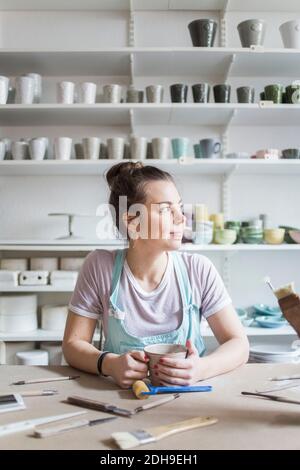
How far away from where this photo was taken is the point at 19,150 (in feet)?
8.39

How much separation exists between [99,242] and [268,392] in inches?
63.8

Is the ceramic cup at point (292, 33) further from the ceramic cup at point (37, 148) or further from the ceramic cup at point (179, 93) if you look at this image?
the ceramic cup at point (37, 148)

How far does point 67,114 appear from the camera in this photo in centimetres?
262

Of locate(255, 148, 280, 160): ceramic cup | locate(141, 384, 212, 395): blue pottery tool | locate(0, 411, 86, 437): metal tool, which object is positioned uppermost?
locate(255, 148, 280, 160): ceramic cup

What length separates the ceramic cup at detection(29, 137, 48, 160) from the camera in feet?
8.27

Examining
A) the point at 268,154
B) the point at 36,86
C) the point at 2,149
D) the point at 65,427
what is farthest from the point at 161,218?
the point at 36,86

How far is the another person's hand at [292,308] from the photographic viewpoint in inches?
33.9

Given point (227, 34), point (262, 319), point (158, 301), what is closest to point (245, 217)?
point (262, 319)

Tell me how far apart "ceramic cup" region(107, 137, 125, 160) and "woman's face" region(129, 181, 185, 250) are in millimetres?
1107

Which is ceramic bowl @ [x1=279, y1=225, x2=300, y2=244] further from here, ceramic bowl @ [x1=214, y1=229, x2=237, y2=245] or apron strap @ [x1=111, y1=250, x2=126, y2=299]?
apron strap @ [x1=111, y1=250, x2=126, y2=299]

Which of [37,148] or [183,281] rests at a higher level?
[37,148]

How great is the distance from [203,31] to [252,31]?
25 cm

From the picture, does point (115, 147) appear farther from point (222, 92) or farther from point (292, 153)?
point (292, 153)

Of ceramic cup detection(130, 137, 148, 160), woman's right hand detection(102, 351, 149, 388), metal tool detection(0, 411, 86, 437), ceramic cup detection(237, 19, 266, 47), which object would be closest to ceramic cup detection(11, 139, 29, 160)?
ceramic cup detection(130, 137, 148, 160)
